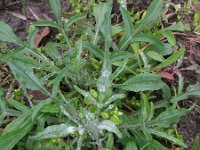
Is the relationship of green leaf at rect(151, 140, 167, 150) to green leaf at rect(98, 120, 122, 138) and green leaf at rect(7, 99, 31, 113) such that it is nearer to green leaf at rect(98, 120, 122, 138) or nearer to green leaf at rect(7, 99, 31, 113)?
green leaf at rect(98, 120, 122, 138)

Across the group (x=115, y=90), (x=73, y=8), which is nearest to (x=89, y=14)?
(x=73, y=8)

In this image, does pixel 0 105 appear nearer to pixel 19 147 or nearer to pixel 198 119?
pixel 19 147

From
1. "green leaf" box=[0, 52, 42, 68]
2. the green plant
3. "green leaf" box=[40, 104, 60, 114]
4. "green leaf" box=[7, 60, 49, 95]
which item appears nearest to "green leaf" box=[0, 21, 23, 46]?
the green plant

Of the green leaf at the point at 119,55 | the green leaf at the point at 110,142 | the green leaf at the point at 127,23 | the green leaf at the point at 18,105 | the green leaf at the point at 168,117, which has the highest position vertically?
the green leaf at the point at 127,23

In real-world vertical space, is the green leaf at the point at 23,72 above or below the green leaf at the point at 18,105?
above

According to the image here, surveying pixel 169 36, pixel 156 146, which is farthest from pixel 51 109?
pixel 169 36

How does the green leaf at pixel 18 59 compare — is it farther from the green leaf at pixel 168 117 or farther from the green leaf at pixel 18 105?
the green leaf at pixel 168 117

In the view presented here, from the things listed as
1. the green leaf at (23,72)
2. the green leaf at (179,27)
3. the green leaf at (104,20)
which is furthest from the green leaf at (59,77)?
the green leaf at (179,27)

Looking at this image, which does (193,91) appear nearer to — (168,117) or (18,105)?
(168,117)

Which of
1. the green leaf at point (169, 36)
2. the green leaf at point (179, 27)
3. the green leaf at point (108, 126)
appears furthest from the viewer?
the green leaf at point (179, 27)
